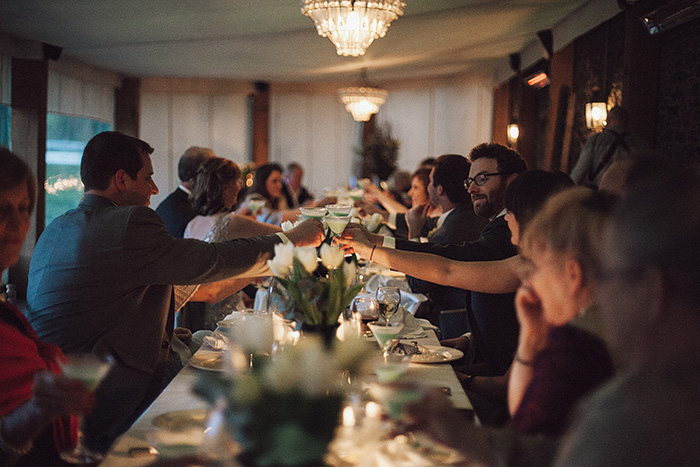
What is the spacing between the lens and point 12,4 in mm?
5719

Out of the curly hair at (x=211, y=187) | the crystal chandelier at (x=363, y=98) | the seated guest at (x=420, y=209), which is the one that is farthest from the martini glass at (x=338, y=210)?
the crystal chandelier at (x=363, y=98)

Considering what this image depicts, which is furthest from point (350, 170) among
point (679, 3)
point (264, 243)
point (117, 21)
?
point (264, 243)

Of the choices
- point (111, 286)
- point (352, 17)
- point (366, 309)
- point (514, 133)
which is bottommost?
point (366, 309)

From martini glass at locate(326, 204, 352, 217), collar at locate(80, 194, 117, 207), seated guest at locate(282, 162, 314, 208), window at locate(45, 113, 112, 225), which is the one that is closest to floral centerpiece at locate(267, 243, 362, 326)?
collar at locate(80, 194, 117, 207)

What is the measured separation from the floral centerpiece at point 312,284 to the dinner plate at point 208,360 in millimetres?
456

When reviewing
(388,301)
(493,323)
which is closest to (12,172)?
(388,301)

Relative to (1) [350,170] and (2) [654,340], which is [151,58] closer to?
(1) [350,170]

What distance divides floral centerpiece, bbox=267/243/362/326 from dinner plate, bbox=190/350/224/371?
0.46 metres

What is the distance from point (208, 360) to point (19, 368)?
72cm

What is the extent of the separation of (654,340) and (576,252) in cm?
35

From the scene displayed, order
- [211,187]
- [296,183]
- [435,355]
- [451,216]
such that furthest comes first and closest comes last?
1. [296,183]
2. [451,216]
3. [211,187]
4. [435,355]

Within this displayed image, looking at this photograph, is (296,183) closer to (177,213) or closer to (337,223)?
(177,213)

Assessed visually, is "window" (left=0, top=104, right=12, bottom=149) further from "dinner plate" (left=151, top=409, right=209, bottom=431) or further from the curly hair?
"dinner plate" (left=151, top=409, right=209, bottom=431)

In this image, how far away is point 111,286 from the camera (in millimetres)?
2309
